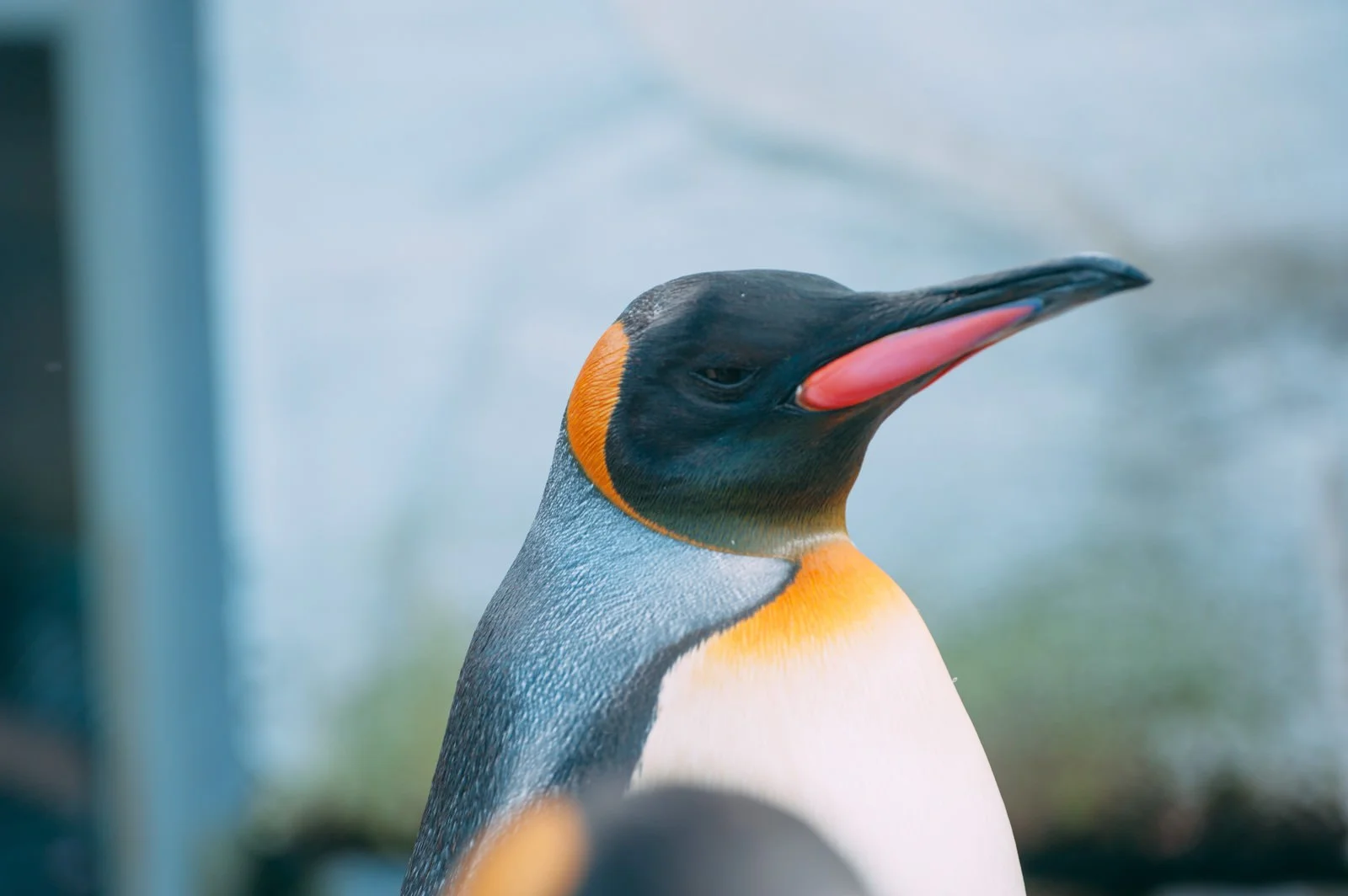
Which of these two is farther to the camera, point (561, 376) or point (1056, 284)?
point (561, 376)

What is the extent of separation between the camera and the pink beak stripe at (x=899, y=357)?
49 cm

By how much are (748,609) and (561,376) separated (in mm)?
1384

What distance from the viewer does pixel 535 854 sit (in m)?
0.49

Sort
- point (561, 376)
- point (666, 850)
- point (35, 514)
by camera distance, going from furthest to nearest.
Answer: point (35, 514) → point (561, 376) → point (666, 850)

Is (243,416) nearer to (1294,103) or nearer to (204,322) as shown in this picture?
(204,322)

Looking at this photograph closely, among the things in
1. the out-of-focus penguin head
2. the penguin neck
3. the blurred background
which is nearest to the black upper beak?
the penguin neck

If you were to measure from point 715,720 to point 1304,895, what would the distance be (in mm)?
1700

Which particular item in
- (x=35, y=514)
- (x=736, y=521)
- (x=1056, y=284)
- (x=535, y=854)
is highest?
(x=1056, y=284)

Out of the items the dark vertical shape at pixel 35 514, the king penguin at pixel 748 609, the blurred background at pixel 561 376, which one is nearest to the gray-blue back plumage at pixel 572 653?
the king penguin at pixel 748 609

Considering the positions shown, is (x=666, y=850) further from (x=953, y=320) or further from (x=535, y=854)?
(x=953, y=320)

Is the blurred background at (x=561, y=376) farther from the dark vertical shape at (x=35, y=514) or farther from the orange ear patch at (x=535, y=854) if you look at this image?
the orange ear patch at (x=535, y=854)

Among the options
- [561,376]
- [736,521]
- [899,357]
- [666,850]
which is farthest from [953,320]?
[561,376]

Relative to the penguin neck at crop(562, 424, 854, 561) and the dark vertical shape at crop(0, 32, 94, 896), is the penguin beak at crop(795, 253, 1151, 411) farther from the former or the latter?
the dark vertical shape at crop(0, 32, 94, 896)

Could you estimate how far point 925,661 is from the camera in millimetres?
563
